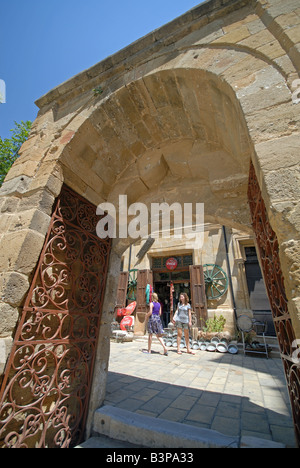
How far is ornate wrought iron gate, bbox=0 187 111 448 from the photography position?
1.55 metres

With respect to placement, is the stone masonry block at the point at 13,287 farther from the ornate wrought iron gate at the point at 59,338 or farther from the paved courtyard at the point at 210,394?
the paved courtyard at the point at 210,394

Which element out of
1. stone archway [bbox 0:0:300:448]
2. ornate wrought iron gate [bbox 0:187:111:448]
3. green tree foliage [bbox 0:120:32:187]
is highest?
green tree foliage [bbox 0:120:32:187]

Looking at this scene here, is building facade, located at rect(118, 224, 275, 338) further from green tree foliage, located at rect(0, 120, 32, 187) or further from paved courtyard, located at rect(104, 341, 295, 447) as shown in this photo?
green tree foliage, located at rect(0, 120, 32, 187)

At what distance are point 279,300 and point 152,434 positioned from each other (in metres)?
1.54

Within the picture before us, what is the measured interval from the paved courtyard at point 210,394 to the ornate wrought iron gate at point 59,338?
1.95 feet

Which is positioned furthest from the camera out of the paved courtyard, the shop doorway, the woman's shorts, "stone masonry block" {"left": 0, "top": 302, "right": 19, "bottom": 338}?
the shop doorway

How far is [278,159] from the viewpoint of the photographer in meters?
1.12

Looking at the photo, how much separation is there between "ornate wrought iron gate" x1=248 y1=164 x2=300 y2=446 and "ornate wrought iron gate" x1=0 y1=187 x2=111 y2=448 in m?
1.72

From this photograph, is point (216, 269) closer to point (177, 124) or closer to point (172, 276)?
point (172, 276)

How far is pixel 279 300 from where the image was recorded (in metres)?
1.35

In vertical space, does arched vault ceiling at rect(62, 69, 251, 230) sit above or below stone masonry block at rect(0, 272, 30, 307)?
above

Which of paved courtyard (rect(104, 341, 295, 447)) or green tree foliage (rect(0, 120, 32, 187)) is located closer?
paved courtyard (rect(104, 341, 295, 447))

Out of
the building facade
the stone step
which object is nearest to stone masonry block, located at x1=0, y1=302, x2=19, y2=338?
the stone step

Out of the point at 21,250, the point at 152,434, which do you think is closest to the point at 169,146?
the point at 21,250
